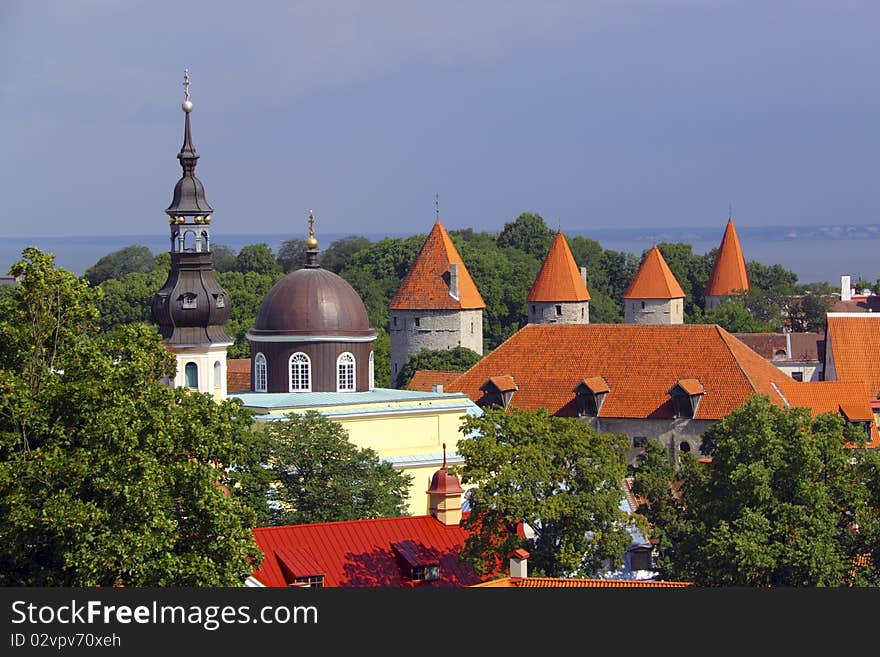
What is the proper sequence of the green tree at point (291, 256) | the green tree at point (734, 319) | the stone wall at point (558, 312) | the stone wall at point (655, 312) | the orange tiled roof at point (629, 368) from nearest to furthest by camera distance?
1. the orange tiled roof at point (629, 368)
2. the stone wall at point (558, 312)
3. the stone wall at point (655, 312)
4. the green tree at point (734, 319)
5. the green tree at point (291, 256)

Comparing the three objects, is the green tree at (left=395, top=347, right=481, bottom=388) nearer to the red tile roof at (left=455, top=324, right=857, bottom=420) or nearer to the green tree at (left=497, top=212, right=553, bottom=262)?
the red tile roof at (left=455, top=324, right=857, bottom=420)

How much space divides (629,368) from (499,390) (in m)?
4.12

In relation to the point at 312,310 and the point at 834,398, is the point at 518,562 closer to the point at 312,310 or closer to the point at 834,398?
the point at 312,310

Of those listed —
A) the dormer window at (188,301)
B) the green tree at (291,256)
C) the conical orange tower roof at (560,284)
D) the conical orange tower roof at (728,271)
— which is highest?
the green tree at (291,256)

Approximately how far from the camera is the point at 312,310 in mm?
66000

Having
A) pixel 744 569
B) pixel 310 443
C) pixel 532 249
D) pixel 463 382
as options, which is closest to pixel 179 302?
pixel 310 443

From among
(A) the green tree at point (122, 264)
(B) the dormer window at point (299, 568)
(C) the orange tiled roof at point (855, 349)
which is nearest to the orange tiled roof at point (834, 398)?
(C) the orange tiled roof at point (855, 349)

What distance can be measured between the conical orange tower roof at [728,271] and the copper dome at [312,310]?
229 ft

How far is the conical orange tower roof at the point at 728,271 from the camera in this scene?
135375 millimetres

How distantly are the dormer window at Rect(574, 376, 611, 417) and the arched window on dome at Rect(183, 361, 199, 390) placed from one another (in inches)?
708

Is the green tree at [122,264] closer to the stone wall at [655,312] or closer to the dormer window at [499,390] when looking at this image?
the stone wall at [655,312]

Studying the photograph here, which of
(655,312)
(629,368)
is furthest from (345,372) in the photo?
(655,312)

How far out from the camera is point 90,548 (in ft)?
120

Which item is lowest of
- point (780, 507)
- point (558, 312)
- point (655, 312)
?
point (780, 507)
